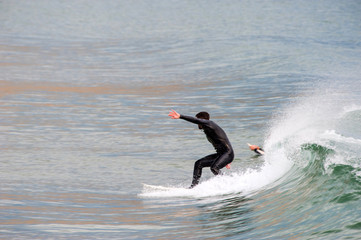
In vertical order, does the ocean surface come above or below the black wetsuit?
below

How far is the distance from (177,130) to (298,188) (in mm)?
9955

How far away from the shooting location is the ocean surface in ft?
35.9

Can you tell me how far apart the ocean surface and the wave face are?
0.04m

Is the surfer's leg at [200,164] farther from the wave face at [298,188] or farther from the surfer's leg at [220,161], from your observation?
the wave face at [298,188]

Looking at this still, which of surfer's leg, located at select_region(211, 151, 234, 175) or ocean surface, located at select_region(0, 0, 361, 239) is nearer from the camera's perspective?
ocean surface, located at select_region(0, 0, 361, 239)

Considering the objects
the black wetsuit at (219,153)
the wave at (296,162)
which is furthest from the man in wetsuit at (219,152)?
the wave at (296,162)

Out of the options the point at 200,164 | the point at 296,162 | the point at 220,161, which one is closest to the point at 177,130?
the point at 296,162

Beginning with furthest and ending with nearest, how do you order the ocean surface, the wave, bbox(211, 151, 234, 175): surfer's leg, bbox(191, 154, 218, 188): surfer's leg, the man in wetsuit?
bbox(191, 154, 218, 188): surfer's leg → bbox(211, 151, 234, 175): surfer's leg → the man in wetsuit → the wave → the ocean surface

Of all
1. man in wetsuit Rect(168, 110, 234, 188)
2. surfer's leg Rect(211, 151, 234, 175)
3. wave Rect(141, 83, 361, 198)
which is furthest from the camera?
surfer's leg Rect(211, 151, 234, 175)

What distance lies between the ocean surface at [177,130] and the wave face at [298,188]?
4cm

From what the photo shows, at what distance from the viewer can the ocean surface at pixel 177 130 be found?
10930 millimetres

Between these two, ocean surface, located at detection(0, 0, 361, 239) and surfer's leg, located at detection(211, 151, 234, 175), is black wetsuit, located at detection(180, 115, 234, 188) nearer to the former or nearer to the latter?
surfer's leg, located at detection(211, 151, 234, 175)

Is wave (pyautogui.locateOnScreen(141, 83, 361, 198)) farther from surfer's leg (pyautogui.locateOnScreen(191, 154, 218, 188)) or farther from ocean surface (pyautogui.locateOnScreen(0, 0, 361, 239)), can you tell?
surfer's leg (pyautogui.locateOnScreen(191, 154, 218, 188))

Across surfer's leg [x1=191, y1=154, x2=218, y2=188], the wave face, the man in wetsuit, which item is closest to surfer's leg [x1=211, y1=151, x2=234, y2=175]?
the man in wetsuit
